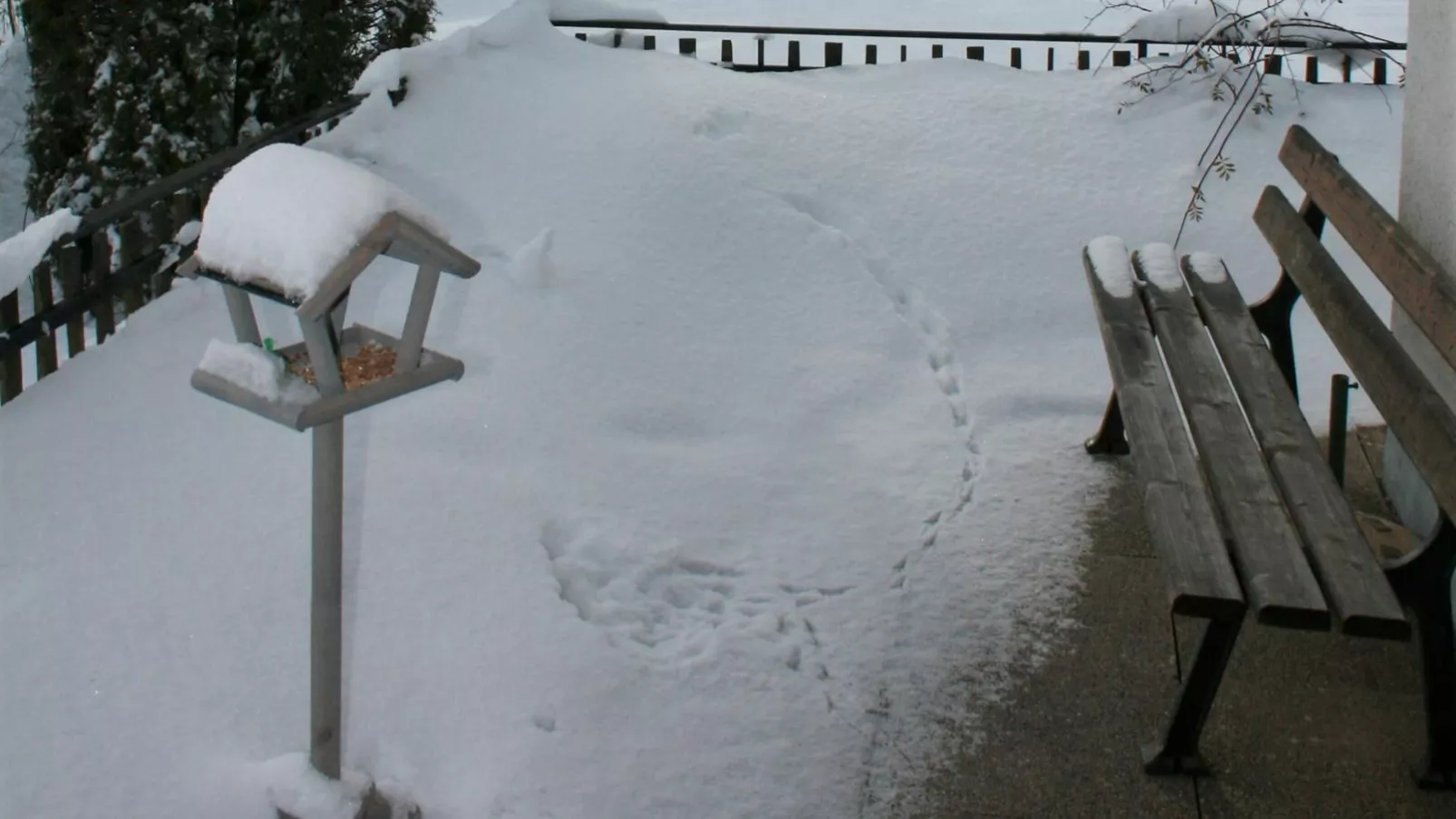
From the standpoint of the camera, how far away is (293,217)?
2158 millimetres

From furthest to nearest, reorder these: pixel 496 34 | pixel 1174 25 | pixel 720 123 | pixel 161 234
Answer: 1. pixel 1174 25
2. pixel 496 34
3. pixel 720 123
4. pixel 161 234

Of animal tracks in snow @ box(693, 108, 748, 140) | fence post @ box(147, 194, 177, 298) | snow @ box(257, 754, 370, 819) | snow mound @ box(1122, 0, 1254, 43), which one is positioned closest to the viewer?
snow @ box(257, 754, 370, 819)

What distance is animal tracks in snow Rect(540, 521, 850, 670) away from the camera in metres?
3.19

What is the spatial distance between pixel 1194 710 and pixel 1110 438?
5.32 ft

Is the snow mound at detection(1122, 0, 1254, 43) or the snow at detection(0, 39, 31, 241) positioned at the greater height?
the snow mound at detection(1122, 0, 1254, 43)

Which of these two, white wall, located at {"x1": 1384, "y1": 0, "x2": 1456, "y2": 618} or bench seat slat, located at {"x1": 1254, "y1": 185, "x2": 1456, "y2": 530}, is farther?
white wall, located at {"x1": 1384, "y1": 0, "x2": 1456, "y2": 618}

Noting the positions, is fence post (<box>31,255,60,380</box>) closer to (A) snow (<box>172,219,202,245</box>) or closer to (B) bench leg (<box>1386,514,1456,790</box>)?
(A) snow (<box>172,219,202,245</box>)

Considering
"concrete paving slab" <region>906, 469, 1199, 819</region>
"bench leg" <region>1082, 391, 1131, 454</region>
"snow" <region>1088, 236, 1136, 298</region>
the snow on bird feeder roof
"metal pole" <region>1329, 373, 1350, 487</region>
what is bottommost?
"concrete paving slab" <region>906, 469, 1199, 819</region>

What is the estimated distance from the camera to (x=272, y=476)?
3709 mm

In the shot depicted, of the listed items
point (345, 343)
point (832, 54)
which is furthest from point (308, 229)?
point (832, 54)

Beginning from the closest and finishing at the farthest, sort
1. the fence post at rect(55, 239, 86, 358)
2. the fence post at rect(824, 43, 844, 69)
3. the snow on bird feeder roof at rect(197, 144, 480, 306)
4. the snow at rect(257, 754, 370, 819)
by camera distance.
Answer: the snow on bird feeder roof at rect(197, 144, 480, 306)
the snow at rect(257, 754, 370, 819)
the fence post at rect(55, 239, 86, 358)
the fence post at rect(824, 43, 844, 69)

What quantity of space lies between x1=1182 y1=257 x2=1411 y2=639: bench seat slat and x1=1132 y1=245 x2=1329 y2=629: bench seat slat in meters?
0.03

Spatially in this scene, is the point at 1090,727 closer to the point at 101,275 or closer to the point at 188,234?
the point at 101,275

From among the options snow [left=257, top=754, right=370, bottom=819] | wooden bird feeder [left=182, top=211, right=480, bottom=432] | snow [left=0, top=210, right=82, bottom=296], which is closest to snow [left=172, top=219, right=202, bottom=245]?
snow [left=0, top=210, right=82, bottom=296]
